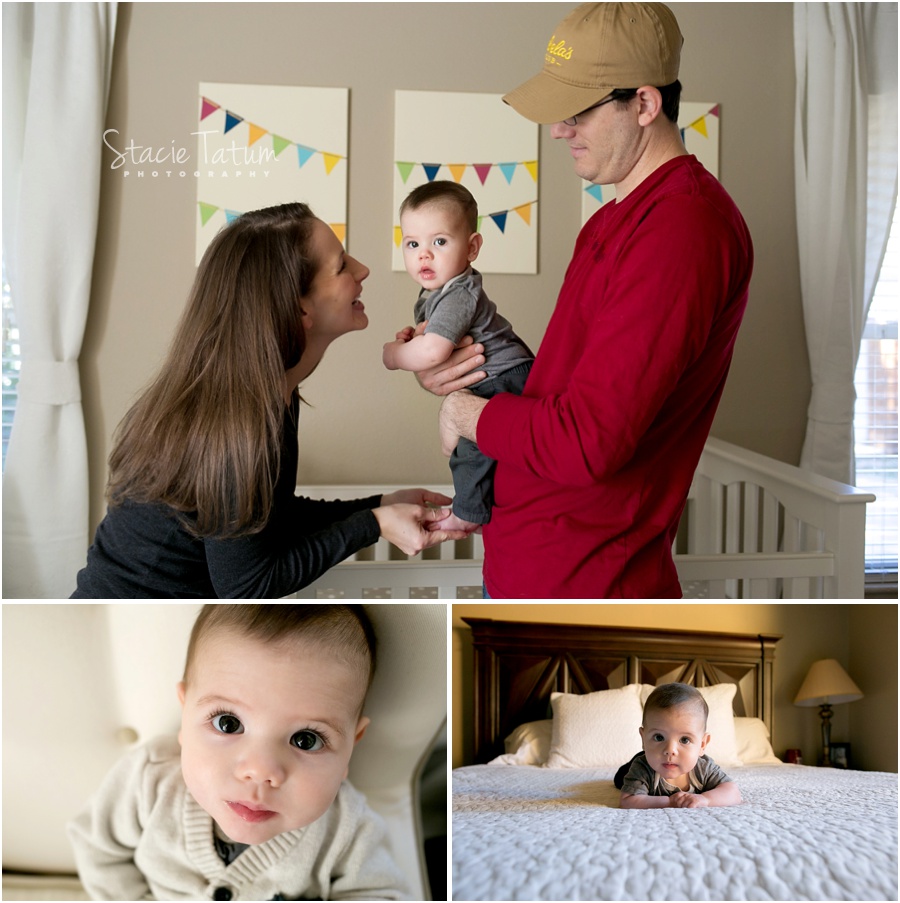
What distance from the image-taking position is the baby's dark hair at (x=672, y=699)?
819 mm

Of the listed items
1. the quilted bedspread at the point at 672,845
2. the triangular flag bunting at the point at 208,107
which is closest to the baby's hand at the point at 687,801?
the quilted bedspread at the point at 672,845

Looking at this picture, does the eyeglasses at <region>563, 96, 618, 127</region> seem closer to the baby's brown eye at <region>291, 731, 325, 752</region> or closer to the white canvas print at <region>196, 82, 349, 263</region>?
the baby's brown eye at <region>291, 731, 325, 752</region>

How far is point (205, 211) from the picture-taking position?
222cm

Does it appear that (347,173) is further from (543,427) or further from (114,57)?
(543,427)

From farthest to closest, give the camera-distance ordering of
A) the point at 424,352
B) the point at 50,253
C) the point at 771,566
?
1. the point at 50,253
2. the point at 771,566
3. the point at 424,352

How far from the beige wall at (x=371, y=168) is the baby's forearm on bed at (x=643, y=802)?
167cm

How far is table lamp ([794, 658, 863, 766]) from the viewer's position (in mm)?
812

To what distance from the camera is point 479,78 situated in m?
2.33

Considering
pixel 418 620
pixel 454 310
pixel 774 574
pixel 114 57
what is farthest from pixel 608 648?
pixel 114 57

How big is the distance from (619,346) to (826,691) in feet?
1.23

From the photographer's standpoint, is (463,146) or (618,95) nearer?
(618,95)

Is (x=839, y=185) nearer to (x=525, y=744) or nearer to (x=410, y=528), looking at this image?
(x=410, y=528)

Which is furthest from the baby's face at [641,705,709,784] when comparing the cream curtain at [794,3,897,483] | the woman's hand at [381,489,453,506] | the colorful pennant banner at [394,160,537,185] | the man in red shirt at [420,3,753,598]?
the cream curtain at [794,3,897,483]

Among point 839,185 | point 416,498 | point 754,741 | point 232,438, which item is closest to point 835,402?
point 839,185
